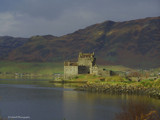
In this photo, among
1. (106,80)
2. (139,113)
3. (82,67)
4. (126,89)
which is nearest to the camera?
(139,113)

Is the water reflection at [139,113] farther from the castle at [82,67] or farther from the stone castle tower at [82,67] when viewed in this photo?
the stone castle tower at [82,67]

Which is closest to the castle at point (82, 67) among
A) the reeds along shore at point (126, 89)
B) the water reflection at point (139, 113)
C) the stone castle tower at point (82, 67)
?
the stone castle tower at point (82, 67)

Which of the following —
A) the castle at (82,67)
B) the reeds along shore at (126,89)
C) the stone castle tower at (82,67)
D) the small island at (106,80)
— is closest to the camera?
the reeds along shore at (126,89)

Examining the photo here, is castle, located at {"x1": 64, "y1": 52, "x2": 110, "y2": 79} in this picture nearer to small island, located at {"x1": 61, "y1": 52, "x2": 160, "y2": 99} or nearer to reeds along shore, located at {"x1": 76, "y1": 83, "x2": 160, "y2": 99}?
small island, located at {"x1": 61, "y1": 52, "x2": 160, "y2": 99}

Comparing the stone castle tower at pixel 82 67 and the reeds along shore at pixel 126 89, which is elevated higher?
the stone castle tower at pixel 82 67

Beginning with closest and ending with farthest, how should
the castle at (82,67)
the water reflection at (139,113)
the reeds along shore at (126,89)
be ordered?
the water reflection at (139,113), the reeds along shore at (126,89), the castle at (82,67)

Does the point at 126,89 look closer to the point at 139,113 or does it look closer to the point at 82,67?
the point at 139,113

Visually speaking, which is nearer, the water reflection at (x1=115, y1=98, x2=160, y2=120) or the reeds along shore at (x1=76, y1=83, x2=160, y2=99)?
the water reflection at (x1=115, y1=98, x2=160, y2=120)

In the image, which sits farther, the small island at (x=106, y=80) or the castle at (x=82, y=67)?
the castle at (x=82, y=67)

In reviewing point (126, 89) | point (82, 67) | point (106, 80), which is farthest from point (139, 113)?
point (82, 67)

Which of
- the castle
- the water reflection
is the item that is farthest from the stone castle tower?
the water reflection

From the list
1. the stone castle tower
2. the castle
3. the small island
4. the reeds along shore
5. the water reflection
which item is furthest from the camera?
the stone castle tower

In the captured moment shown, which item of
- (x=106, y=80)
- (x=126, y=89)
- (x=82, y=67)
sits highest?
(x=82, y=67)

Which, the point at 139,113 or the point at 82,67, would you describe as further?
the point at 82,67
